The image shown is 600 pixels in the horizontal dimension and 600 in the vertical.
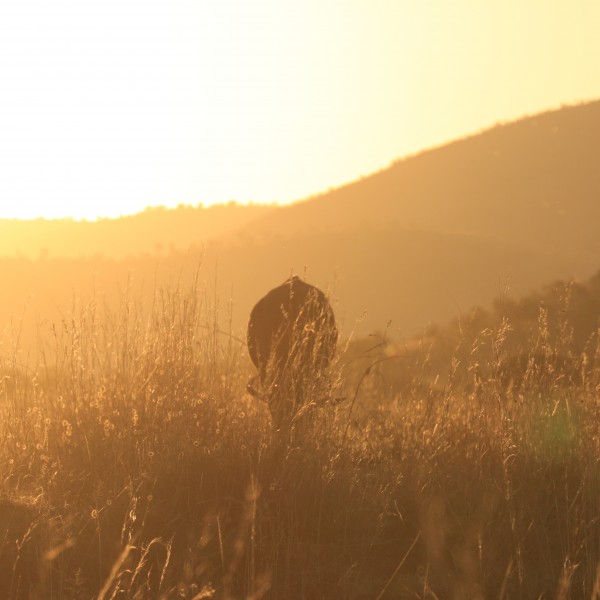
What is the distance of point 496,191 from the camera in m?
62.8

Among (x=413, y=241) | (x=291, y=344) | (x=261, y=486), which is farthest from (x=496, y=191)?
(x=261, y=486)

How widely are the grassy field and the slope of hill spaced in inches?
1860

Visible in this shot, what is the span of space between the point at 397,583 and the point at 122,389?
206 cm

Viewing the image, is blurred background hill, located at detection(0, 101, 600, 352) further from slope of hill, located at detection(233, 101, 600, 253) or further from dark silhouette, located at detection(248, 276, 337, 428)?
dark silhouette, located at detection(248, 276, 337, 428)

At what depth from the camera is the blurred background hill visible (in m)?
43.1

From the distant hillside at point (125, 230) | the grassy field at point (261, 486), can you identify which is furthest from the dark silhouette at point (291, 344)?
the distant hillside at point (125, 230)

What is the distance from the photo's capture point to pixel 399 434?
234 inches

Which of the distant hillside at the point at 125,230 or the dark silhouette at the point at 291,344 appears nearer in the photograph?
the dark silhouette at the point at 291,344

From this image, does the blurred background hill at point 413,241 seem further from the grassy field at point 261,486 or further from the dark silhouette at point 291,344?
the grassy field at point 261,486

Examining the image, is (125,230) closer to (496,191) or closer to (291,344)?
(496,191)

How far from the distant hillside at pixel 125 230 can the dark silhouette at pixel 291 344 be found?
71.3 meters

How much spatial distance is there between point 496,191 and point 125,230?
3413cm

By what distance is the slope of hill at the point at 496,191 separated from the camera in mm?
57094

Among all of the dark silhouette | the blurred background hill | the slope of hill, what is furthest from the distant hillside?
the dark silhouette
